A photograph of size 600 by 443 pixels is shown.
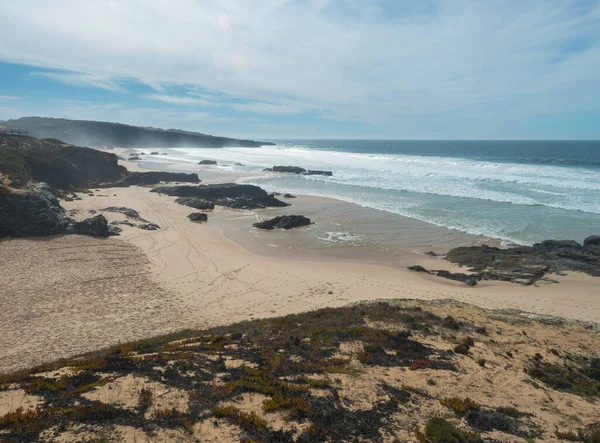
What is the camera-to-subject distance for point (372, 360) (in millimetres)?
8648

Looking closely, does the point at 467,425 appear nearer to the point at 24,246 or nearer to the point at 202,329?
the point at 202,329

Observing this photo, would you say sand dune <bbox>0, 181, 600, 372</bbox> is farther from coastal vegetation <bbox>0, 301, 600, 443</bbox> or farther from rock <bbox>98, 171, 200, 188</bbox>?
rock <bbox>98, 171, 200, 188</bbox>

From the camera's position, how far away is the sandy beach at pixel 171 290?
1117 centimetres

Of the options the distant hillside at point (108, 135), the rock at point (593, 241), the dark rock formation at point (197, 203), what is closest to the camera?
the rock at point (593, 241)

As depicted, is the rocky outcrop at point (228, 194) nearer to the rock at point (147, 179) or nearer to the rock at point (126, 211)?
the rock at point (147, 179)

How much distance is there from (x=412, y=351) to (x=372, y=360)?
48.6 inches

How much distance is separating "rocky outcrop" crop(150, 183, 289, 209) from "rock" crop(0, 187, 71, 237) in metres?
14.6

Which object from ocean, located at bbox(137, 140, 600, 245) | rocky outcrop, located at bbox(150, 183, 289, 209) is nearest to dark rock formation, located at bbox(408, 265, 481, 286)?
ocean, located at bbox(137, 140, 600, 245)

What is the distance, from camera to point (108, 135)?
120 meters

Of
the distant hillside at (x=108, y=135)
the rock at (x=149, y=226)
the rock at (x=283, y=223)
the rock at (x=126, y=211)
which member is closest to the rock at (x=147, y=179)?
the rock at (x=126, y=211)

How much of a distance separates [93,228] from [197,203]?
1189cm

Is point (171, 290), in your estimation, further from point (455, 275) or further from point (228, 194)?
point (228, 194)

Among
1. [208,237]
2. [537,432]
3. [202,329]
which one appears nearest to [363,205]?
[208,237]

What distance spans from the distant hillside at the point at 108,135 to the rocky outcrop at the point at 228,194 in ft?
235
